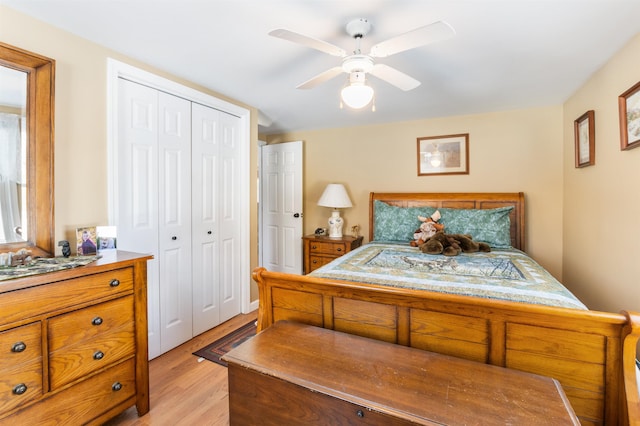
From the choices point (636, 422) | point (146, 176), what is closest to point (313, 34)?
point (146, 176)

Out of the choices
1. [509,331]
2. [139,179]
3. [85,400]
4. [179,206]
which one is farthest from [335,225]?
[85,400]

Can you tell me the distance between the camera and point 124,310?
1.64 metres

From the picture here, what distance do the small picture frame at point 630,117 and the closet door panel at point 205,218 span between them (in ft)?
9.77

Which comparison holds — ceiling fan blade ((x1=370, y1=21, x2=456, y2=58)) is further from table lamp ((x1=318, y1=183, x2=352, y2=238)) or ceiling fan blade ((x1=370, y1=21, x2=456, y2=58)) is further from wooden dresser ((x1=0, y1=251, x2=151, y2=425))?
table lamp ((x1=318, y1=183, x2=352, y2=238))

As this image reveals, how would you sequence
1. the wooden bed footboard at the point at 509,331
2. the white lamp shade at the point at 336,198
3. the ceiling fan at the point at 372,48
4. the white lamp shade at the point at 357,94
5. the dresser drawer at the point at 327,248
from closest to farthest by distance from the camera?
the wooden bed footboard at the point at 509,331 → the ceiling fan at the point at 372,48 → the white lamp shade at the point at 357,94 → the dresser drawer at the point at 327,248 → the white lamp shade at the point at 336,198

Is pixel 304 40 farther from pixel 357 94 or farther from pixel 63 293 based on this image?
pixel 63 293

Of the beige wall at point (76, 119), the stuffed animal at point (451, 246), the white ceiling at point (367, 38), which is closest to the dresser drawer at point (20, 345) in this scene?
the beige wall at point (76, 119)

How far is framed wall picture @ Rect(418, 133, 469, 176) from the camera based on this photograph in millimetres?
3434

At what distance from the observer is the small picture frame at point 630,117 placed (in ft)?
5.67

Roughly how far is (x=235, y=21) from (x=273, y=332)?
1666 mm

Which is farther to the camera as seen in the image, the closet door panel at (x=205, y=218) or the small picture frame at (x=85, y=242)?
the closet door panel at (x=205, y=218)

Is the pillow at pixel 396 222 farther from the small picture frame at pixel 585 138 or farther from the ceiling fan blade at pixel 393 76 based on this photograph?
the ceiling fan blade at pixel 393 76

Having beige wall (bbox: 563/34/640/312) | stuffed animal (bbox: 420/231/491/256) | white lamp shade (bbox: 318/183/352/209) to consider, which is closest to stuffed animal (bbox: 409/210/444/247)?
stuffed animal (bbox: 420/231/491/256)

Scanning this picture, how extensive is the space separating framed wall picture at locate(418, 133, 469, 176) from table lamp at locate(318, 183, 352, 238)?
0.94 meters
